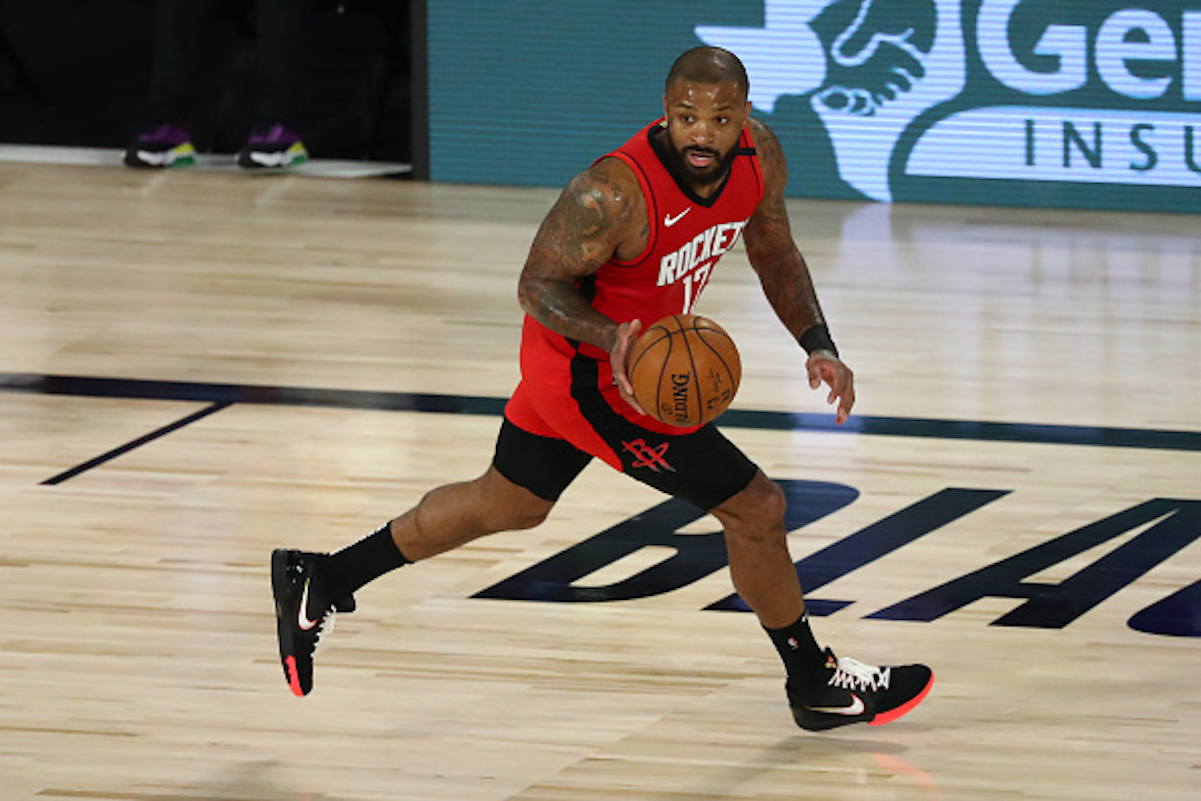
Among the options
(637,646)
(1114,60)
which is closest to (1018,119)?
(1114,60)

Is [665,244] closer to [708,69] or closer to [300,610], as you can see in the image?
[708,69]

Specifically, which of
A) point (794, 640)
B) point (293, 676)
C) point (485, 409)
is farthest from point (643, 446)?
point (485, 409)

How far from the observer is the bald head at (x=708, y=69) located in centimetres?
356

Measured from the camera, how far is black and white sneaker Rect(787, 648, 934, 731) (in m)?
3.93

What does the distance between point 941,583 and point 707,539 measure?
659mm

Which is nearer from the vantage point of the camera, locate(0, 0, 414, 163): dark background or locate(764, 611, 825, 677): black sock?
locate(764, 611, 825, 677): black sock

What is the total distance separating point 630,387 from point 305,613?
40.6 inches

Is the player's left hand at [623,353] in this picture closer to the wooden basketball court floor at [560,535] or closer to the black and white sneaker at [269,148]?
the wooden basketball court floor at [560,535]

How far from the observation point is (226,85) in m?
11.6

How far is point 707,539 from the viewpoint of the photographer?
17.1ft

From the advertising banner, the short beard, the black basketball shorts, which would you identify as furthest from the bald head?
the advertising banner

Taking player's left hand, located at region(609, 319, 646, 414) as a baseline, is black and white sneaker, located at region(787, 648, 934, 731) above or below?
below

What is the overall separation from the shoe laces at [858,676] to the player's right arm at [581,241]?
2.96 ft

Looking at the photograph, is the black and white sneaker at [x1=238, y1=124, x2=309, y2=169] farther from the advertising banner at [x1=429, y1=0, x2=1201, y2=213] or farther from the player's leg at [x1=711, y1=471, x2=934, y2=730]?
the player's leg at [x1=711, y1=471, x2=934, y2=730]
